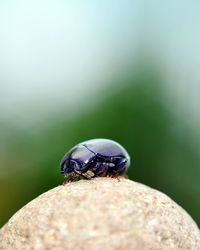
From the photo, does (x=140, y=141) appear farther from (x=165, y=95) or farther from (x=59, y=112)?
(x=59, y=112)

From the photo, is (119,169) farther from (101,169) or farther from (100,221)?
(100,221)

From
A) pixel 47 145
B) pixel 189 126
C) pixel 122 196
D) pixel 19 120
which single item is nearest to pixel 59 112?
pixel 19 120

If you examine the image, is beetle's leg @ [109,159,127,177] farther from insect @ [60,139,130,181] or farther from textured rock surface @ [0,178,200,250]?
textured rock surface @ [0,178,200,250]

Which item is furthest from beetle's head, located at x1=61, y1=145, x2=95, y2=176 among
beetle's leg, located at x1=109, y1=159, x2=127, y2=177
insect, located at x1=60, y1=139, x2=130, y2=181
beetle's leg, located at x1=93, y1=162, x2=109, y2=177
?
beetle's leg, located at x1=109, y1=159, x2=127, y2=177

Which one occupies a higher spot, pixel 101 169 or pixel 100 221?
pixel 101 169

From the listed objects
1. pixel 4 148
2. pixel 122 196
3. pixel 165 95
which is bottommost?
pixel 4 148

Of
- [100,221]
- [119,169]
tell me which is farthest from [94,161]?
[100,221]
